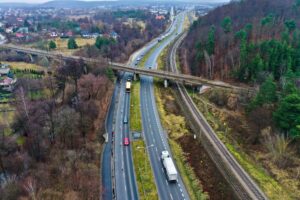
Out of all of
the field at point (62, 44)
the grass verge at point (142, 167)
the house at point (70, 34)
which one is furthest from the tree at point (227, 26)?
the house at point (70, 34)

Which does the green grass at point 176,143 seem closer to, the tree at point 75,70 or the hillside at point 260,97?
the hillside at point 260,97

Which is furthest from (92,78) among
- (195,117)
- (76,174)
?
(76,174)

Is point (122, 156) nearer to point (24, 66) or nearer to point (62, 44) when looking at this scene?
point (24, 66)

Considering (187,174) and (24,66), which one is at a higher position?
(24,66)

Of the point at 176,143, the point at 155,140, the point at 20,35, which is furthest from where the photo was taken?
the point at 20,35

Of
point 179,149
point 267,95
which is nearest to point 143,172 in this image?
point 179,149

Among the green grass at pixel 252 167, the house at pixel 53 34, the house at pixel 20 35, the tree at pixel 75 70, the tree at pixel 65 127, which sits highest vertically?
the house at pixel 53 34

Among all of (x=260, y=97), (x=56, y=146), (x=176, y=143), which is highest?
(x=260, y=97)

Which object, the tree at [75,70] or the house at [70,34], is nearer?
the tree at [75,70]
